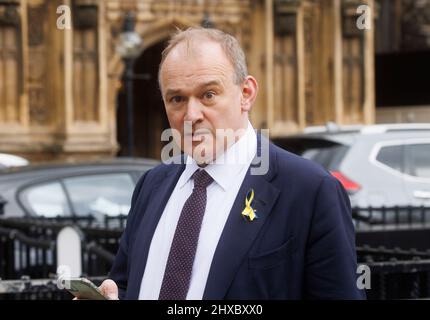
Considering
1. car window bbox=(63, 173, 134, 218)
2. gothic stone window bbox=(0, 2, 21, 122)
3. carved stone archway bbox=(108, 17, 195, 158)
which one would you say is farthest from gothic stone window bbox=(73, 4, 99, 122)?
car window bbox=(63, 173, 134, 218)

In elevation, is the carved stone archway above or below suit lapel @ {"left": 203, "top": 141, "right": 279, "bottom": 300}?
above

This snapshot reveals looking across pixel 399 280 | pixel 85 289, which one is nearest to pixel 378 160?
pixel 399 280

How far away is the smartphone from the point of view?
10.00ft

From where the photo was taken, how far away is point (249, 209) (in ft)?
10.3

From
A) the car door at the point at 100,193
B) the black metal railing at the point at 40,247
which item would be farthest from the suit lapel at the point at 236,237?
the car door at the point at 100,193

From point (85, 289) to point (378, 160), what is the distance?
8121 millimetres

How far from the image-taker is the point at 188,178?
336 centimetres

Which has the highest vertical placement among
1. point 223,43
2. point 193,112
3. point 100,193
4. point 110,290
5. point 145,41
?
point 145,41

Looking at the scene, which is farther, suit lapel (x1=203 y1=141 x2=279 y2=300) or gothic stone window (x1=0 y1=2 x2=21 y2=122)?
gothic stone window (x1=0 y1=2 x2=21 y2=122)

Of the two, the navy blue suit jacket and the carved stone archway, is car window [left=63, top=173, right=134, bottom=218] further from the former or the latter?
the carved stone archway

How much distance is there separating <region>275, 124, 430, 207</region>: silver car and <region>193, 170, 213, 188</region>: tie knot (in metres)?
7.45

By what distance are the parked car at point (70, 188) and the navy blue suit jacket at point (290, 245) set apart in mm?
6527

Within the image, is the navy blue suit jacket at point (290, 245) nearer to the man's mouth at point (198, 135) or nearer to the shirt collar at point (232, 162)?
the shirt collar at point (232, 162)

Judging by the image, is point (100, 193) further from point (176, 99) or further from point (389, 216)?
point (176, 99)
